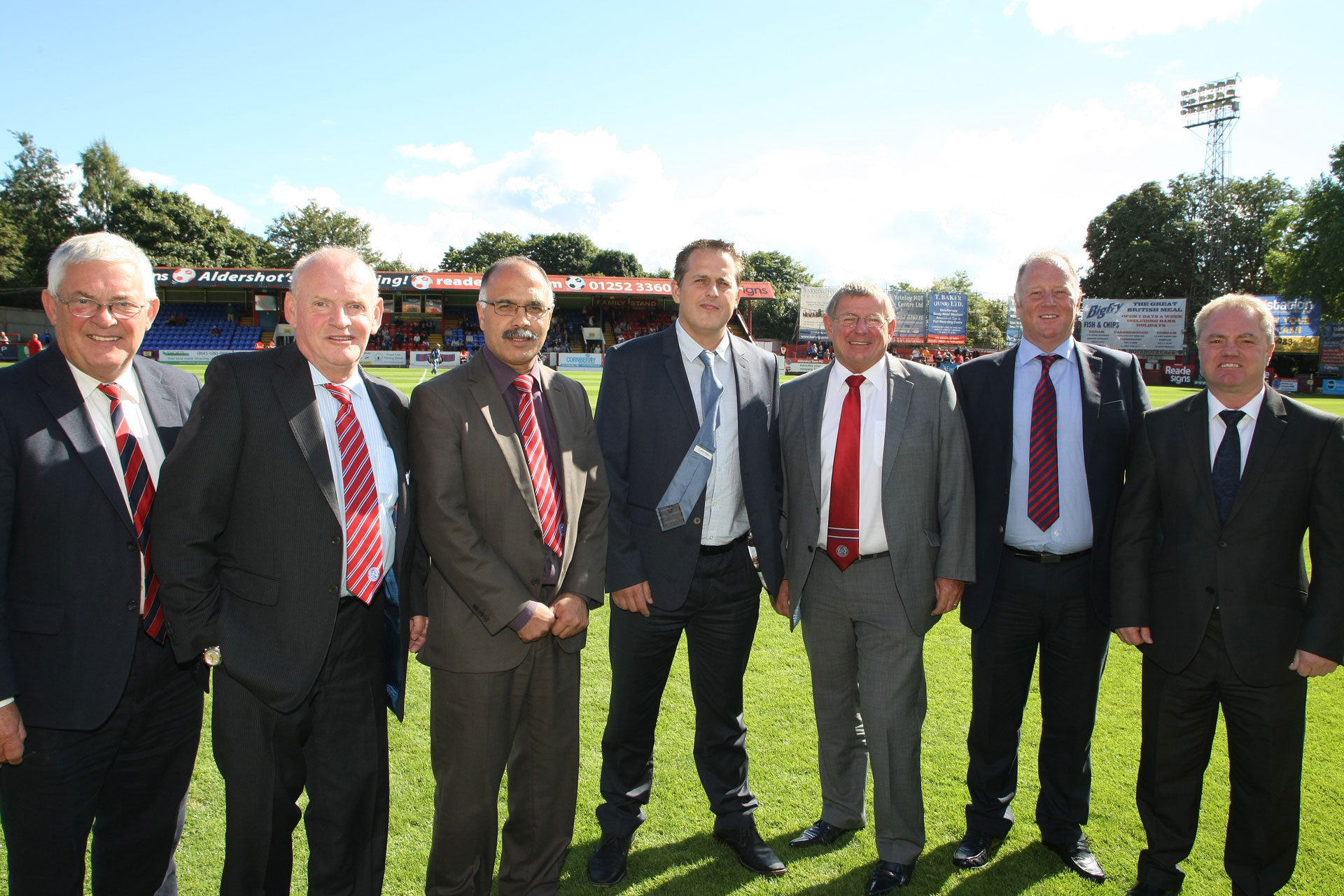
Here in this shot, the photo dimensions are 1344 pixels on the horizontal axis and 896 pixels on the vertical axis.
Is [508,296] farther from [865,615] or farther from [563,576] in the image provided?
[865,615]

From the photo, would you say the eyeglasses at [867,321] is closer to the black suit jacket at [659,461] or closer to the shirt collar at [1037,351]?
the black suit jacket at [659,461]

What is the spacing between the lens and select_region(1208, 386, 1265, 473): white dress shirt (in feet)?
9.44

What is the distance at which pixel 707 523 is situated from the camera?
3225 millimetres

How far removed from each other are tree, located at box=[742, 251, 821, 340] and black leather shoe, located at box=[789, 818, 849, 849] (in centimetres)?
5881

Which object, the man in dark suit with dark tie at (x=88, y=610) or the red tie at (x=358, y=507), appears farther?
the red tie at (x=358, y=507)

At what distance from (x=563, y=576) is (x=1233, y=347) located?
107 inches

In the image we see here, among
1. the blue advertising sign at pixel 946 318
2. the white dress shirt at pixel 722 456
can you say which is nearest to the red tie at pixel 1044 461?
the white dress shirt at pixel 722 456

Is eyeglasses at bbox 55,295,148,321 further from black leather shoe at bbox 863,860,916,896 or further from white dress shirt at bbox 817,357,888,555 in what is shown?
black leather shoe at bbox 863,860,916,896

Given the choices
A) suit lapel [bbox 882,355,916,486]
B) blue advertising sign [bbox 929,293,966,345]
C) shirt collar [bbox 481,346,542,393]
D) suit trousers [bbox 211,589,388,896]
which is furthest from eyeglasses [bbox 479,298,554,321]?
blue advertising sign [bbox 929,293,966,345]

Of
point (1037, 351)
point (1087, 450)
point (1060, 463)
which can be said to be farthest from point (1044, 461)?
point (1037, 351)

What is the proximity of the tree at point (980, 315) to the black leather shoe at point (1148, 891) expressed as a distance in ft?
267

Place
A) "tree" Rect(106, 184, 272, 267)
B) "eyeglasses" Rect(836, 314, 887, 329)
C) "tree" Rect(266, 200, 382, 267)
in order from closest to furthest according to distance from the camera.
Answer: "eyeglasses" Rect(836, 314, 887, 329) → "tree" Rect(106, 184, 272, 267) → "tree" Rect(266, 200, 382, 267)

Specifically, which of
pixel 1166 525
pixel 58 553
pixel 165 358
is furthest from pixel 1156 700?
pixel 165 358

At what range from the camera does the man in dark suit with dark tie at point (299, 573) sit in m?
2.32
